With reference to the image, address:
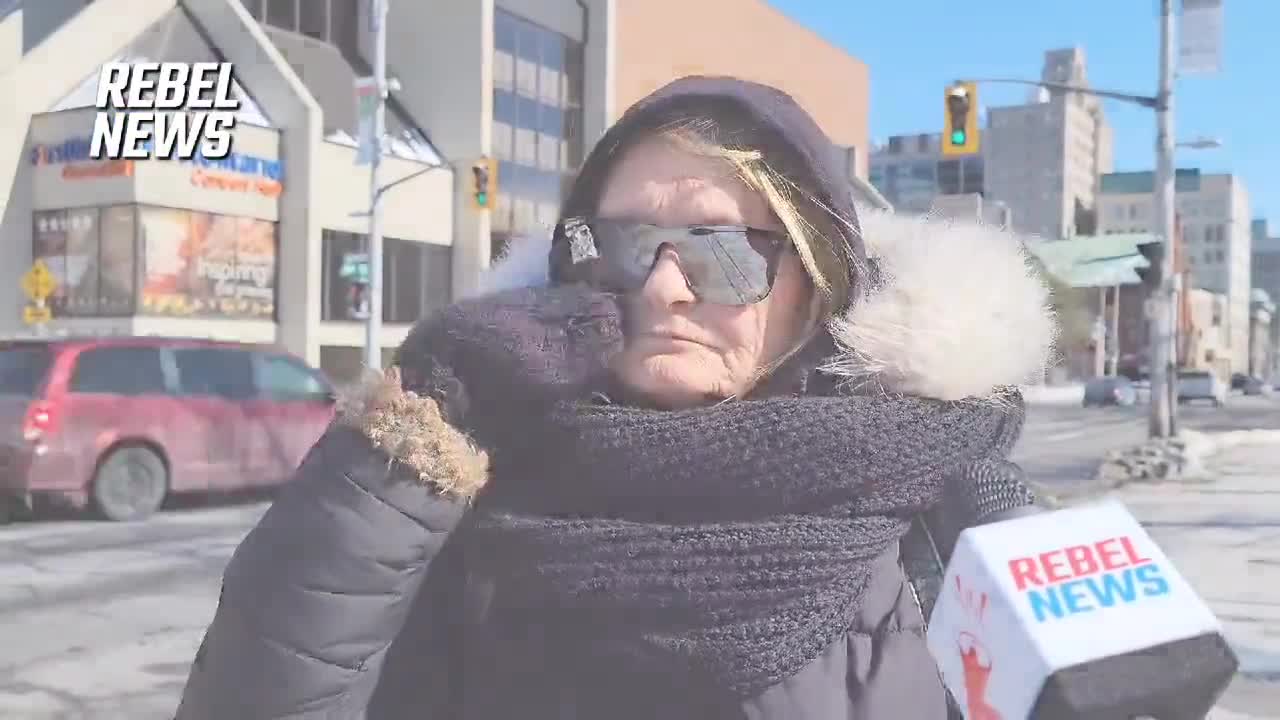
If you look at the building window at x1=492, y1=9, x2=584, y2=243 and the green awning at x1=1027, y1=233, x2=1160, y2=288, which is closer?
the building window at x1=492, y1=9, x2=584, y2=243

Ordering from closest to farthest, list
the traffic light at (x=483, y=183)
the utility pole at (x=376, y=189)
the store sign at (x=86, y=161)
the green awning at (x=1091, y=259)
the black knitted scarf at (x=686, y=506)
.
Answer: the black knitted scarf at (x=686, y=506), the utility pole at (x=376, y=189), the traffic light at (x=483, y=183), the store sign at (x=86, y=161), the green awning at (x=1091, y=259)

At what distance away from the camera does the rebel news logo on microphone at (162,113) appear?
23641 millimetres

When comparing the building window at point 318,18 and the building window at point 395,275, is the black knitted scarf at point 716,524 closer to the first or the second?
the building window at point 395,275

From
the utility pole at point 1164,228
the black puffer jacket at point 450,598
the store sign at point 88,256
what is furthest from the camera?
the store sign at point 88,256

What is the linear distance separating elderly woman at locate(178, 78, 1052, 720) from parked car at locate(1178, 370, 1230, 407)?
48.9 m

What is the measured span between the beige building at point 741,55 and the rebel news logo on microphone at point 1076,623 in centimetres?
3241

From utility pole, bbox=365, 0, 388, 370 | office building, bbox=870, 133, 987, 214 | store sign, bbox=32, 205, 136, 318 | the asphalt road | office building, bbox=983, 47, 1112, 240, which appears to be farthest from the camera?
office building, bbox=983, 47, 1112, 240

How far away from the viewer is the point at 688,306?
157cm

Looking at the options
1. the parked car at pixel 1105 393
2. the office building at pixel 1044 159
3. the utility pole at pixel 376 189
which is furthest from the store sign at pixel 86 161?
the office building at pixel 1044 159

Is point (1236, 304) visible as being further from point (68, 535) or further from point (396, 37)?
point (68, 535)

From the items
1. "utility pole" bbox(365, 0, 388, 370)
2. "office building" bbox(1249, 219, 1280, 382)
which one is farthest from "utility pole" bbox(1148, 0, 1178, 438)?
"office building" bbox(1249, 219, 1280, 382)

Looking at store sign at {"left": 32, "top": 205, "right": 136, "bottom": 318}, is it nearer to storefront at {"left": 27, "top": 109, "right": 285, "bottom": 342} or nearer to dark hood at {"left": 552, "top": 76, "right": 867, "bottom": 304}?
storefront at {"left": 27, "top": 109, "right": 285, "bottom": 342}

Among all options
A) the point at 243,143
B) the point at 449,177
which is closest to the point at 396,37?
the point at 449,177

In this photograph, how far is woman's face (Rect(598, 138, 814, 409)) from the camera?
60.6 inches
